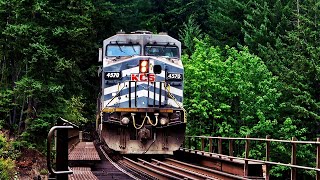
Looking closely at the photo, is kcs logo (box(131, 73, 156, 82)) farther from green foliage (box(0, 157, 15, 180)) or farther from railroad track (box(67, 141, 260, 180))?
green foliage (box(0, 157, 15, 180))

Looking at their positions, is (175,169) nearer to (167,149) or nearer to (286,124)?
(167,149)

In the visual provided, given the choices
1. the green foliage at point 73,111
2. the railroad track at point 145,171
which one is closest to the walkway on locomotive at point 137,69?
the railroad track at point 145,171

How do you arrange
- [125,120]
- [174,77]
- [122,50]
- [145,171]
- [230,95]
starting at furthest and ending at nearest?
[230,95], [122,50], [174,77], [125,120], [145,171]

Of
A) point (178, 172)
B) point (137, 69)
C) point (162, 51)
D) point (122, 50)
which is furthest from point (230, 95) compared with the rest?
point (178, 172)

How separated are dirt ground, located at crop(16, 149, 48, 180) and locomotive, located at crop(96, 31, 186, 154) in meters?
8.97

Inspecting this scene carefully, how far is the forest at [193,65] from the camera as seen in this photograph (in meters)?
24.9

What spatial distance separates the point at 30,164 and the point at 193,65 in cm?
1342

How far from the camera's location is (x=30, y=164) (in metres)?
24.5

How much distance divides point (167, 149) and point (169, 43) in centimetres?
374

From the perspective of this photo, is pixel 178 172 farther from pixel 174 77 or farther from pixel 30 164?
pixel 30 164

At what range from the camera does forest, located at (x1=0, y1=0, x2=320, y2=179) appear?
24938mm

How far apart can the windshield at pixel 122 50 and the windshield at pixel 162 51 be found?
335 millimetres

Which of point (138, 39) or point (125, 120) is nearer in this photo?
point (125, 120)

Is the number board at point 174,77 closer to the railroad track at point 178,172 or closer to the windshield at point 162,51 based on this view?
the windshield at point 162,51
